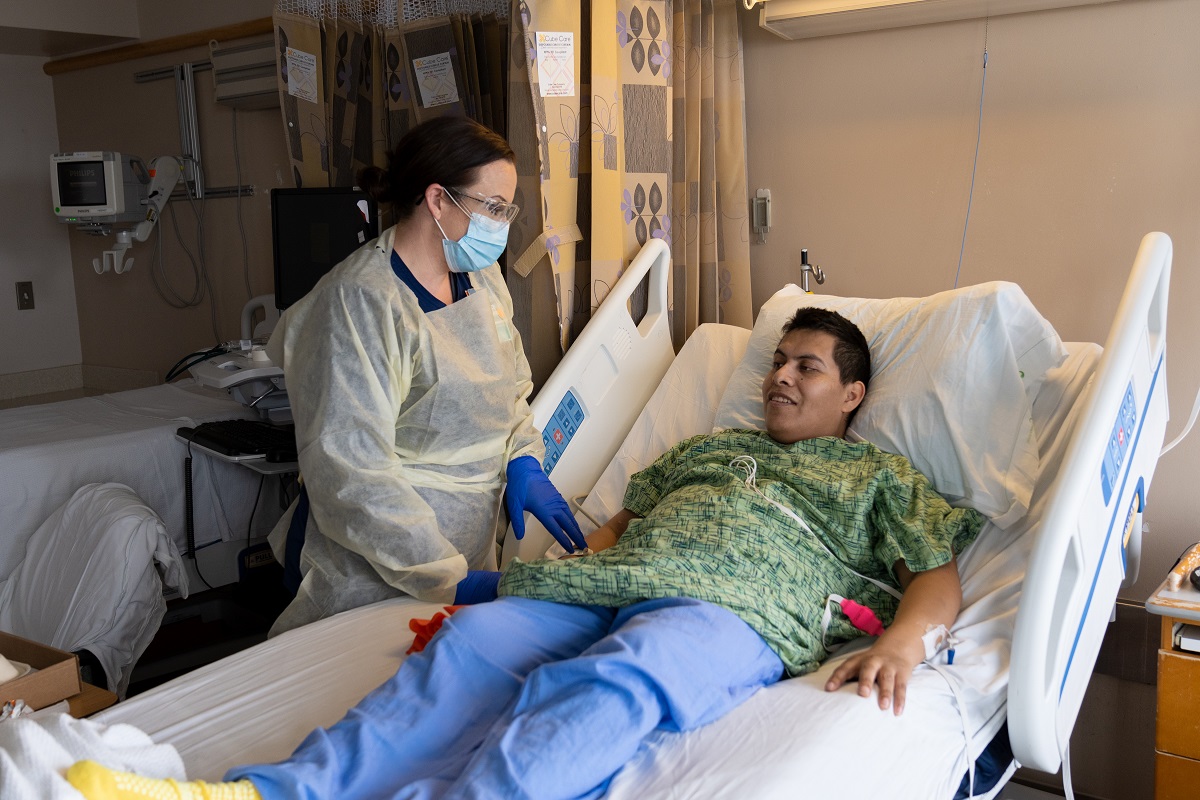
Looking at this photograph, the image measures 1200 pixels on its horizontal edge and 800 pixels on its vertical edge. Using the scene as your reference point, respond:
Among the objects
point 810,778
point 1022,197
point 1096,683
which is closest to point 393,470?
point 810,778

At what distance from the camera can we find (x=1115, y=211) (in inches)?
95.3

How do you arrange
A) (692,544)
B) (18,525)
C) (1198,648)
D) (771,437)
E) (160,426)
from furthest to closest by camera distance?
(160,426) < (18,525) < (771,437) < (1198,648) < (692,544)

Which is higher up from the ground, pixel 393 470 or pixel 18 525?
pixel 393 470

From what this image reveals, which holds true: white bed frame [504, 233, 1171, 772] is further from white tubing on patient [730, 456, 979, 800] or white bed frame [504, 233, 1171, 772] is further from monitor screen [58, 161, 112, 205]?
monitor screen [58, 161, 112, 205]

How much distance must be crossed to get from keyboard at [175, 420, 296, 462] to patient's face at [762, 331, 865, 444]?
1360 mm

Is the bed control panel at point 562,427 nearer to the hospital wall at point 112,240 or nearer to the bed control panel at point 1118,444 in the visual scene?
the bed control panel at point 1118,444

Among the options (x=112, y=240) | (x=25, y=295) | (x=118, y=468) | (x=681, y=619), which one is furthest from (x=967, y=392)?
(x=25, y=295)

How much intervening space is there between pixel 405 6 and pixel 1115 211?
6.33ft

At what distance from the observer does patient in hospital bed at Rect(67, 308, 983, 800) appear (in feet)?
4.25

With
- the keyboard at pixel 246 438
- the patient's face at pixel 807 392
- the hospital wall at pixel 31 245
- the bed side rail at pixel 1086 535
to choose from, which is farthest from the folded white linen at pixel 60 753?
the hospital wall at pixel 31 245

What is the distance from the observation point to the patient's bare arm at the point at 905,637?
4.97 feet

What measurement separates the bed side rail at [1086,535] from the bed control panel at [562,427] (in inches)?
45.5

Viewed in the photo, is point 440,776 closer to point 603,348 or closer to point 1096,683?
point 603,348

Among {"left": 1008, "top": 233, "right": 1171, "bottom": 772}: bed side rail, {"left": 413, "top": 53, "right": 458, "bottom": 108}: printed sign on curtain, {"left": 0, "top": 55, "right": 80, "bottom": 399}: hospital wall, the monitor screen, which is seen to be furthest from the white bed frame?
{"left": 0, "top": 55, "right": 80, "bottom": 399}: hospital wall
